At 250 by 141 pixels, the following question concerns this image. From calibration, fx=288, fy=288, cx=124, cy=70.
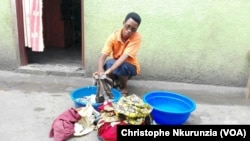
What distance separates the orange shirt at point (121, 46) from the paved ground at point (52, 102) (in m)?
0.62

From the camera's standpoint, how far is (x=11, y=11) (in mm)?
4199

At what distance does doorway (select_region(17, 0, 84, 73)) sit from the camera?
5191 mm

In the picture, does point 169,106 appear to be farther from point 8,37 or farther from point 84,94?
point 8,37

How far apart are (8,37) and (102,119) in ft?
7.93

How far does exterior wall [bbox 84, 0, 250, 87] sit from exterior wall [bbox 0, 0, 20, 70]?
1108 mm

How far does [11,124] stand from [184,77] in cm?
248

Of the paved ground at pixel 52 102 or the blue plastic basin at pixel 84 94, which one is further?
the blue plastic basin at pixel 84 94

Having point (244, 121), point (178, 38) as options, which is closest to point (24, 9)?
point (178, 38)

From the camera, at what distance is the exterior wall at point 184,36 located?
13.0 feet

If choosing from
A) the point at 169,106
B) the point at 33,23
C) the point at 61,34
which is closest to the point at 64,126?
the point at 169,106

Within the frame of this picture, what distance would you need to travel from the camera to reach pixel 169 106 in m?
3.36

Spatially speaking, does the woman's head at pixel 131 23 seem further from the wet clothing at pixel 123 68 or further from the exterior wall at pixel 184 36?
the exterior wall at pixel 184 36

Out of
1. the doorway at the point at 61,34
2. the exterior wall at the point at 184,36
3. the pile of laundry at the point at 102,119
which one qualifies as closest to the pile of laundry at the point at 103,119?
the pile of laundry at the point at 102,119

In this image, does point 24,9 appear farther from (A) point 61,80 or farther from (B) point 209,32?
(B) point 209,32
